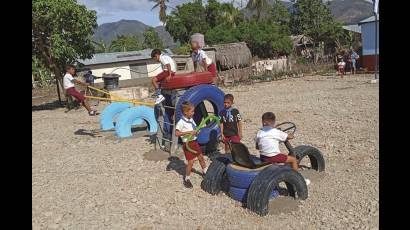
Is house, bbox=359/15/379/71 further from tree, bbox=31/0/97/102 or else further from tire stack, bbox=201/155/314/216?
tire stack, bbox=201/155/314/216

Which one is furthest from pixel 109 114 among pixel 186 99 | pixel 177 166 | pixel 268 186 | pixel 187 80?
pixel 268 186

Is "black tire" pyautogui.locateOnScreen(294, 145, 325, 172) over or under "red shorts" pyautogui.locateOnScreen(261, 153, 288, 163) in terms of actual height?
under

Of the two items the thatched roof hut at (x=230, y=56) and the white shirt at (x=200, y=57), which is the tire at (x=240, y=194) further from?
the thatched roof hut at (x=230, y=56)

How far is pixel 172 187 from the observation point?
22.2 feet

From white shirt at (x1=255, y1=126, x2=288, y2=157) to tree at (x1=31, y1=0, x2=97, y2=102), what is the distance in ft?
49.9

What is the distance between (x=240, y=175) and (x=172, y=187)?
1436mm

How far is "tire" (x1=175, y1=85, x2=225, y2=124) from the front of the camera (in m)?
8.34

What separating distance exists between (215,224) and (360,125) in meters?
5.99

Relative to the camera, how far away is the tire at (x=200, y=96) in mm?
8344

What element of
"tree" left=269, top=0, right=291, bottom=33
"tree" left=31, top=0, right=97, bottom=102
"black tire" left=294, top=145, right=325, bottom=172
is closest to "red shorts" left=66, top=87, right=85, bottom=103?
"black tire" left=294, top=145, right=325, bottom=172

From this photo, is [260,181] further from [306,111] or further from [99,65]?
[99,65]

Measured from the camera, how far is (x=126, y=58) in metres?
41.3
